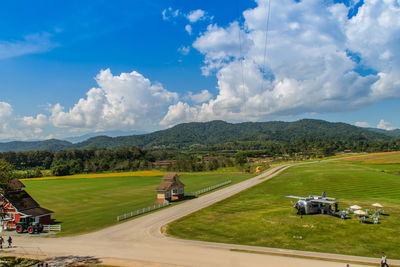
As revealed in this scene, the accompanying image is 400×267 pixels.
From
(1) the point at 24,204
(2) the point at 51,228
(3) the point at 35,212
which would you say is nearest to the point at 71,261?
(2) the point at 51,228

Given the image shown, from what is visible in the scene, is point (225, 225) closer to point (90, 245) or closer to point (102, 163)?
point (90, 245)

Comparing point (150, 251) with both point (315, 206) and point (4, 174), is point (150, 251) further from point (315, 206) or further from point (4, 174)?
point (315, 206)

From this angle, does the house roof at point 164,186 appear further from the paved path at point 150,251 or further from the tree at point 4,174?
the tree at point 4,174

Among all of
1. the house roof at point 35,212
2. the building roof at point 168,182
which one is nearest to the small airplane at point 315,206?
the building roof at point 168,182

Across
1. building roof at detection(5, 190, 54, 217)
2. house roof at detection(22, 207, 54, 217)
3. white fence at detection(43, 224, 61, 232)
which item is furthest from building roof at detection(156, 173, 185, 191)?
building roof at detection(5, 190, 54, 217)

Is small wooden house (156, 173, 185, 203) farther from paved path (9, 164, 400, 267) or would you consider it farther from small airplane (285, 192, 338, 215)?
small airplane (285, 192, 338, 215)

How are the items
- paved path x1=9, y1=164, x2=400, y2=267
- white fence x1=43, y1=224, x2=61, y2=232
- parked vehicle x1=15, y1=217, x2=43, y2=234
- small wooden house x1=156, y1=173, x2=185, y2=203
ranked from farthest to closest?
small wooden house x1=156, y1=173, x2=185, y2=203, white fence x1=43, y1=224, x2=61, y2=232, parked vehicle x1=15, y1=217, x2=43, y2=234, paved path x1=9, y1=164, x2=400, y2=267

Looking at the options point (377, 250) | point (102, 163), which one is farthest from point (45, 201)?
point (102, 163)
